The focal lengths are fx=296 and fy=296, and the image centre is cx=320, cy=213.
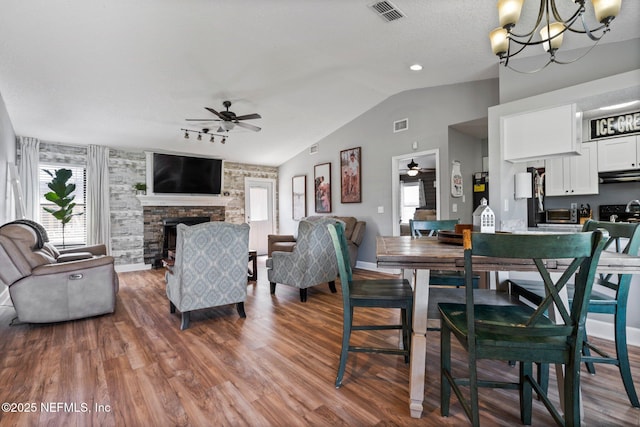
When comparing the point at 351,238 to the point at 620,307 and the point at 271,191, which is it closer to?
the point at 271,191

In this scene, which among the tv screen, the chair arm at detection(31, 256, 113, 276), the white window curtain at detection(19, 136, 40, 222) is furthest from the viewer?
the tv screen

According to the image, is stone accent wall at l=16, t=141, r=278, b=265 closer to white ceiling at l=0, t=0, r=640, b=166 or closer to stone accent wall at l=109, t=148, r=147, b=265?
stone accent wall at l=109, t=148, r=147, b=265

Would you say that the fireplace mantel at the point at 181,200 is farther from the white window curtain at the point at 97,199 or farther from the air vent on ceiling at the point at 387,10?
the air vent on ceiling at the point at 387,10

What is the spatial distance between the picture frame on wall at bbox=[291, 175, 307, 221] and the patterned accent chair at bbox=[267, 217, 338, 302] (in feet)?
11.0

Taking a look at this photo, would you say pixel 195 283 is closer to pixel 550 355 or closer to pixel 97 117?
pixel 550 355

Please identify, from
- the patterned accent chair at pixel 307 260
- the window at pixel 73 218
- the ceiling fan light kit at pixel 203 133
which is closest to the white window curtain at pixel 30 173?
the window at pixel 73 218

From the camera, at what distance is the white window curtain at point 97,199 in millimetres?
5562

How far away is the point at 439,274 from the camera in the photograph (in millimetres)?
2529

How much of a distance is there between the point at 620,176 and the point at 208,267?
209 inches

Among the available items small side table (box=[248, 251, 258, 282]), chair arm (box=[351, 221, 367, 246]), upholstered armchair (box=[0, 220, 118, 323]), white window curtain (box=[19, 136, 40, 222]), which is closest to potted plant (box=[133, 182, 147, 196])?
white window curtain (box=[19, 136, 40, 222])

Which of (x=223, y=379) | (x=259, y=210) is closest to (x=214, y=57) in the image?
(x=223, y=379)

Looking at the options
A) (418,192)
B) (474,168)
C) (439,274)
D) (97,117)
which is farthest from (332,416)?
(418,192)

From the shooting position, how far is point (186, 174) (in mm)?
6582

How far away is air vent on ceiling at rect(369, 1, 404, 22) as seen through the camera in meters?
2.59
